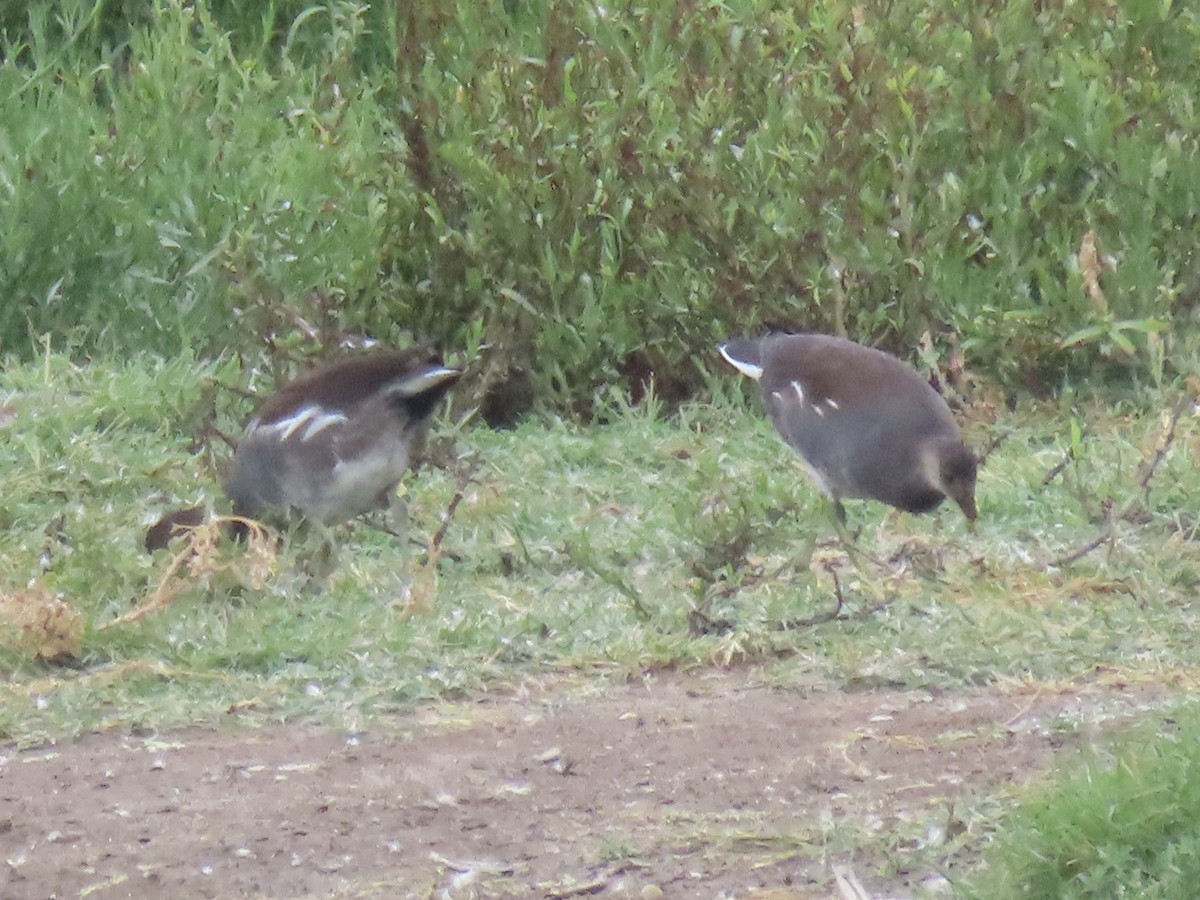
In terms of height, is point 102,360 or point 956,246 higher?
point 956,246

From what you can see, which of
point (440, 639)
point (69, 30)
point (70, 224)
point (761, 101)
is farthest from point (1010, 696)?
point (69, 30)

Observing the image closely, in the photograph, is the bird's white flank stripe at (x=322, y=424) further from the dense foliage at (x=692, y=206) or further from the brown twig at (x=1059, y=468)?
the brown twig at (x=1059, y=468)

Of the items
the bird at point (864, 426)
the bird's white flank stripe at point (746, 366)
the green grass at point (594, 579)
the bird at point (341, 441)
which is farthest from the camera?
the bird's white flank stripe at point (746, 366)

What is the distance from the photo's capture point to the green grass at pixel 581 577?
18.2ft

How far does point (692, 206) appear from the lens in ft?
28.7

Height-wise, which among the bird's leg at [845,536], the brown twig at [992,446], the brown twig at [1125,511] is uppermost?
the brown twig at [1125,511]

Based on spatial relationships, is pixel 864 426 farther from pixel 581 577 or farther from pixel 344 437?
pixel 344 437

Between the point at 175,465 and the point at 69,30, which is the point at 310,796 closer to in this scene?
the point at 175,465

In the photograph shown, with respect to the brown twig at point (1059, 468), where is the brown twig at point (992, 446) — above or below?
below

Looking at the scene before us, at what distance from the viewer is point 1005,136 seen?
878 cm

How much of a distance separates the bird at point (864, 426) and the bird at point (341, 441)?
1.09 metres

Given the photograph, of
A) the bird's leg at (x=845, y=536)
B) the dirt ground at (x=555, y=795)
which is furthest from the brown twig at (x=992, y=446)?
the dirt ground at (x=555, y=795)

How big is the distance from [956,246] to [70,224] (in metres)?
3.68

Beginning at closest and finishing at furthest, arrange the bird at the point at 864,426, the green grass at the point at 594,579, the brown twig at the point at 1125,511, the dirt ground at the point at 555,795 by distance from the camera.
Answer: the dirt ground at the point at 555,795 → the green grass at the point at 594,579 → the brown twig at the point at 1125,511 → the bird at the point at 864,426
